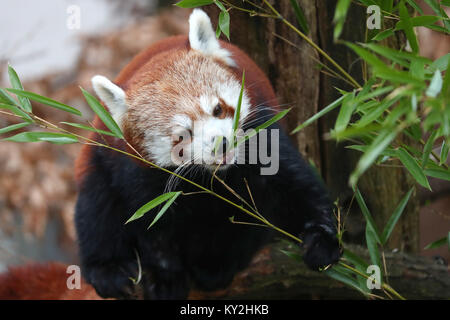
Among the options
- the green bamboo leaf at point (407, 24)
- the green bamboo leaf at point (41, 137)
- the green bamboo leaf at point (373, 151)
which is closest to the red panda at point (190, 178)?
the green bamboo leaf at point (41, 137)

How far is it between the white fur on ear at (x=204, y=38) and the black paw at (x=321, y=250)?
0.86 meters

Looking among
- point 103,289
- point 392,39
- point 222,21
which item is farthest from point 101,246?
point 392,39

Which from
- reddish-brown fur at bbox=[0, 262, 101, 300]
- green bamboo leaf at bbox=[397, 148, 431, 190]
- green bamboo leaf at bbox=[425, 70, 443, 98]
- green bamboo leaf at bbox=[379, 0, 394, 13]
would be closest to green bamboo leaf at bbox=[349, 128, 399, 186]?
green bamboo leaf at bbox=[425, 70, 443, 98]

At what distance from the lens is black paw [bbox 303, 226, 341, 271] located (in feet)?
7.40

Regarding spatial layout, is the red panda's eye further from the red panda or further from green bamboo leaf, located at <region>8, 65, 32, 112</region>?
green bamboo leaf, located at <region>8, 65, 32, 112</region>

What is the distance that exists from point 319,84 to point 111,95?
1043 mm

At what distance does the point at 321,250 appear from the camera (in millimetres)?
2268

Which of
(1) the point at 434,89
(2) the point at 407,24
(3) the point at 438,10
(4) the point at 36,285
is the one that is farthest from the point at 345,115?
(4) the point at 36,285

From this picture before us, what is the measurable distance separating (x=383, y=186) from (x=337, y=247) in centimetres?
77

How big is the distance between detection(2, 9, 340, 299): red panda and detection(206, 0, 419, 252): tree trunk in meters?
0.15

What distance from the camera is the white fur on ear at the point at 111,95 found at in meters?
2.26

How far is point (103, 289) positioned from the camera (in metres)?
2.60
